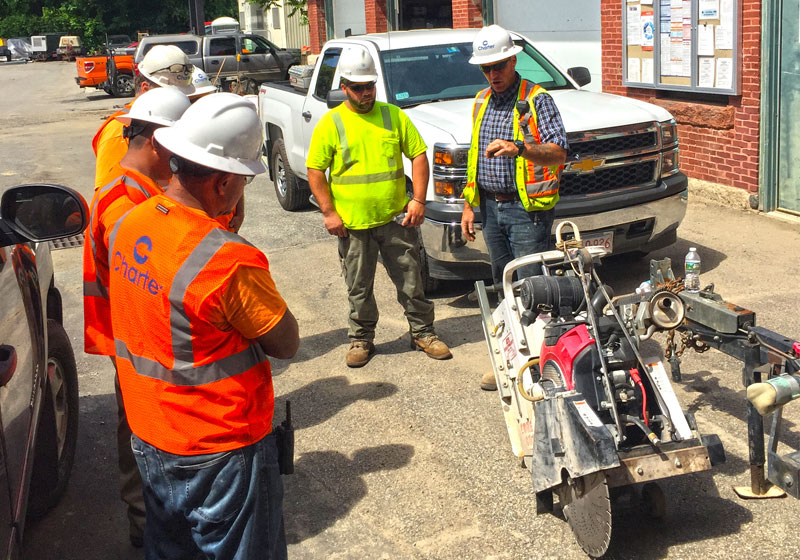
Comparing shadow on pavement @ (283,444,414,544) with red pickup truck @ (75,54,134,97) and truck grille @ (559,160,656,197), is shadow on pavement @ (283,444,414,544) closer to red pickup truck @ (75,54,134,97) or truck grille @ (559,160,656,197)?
truck grille @ (559,160,656,197)

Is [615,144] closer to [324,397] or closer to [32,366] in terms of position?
[324,397]

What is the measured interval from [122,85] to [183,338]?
3137 cm

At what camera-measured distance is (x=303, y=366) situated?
6289 millimetres

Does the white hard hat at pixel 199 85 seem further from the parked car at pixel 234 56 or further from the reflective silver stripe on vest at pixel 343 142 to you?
the parked car at pixel 234 56

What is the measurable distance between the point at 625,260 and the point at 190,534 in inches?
227

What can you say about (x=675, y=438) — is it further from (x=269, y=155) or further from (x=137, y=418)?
(x=269, y=155)

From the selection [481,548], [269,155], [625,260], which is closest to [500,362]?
[481,548]

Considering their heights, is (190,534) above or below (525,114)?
below

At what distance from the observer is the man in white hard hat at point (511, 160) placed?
17.0 ft

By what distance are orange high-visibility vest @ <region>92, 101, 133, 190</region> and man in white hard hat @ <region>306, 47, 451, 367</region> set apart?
1.51m

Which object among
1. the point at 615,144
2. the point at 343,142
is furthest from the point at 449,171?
the point at 615,144

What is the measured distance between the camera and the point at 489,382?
5.57 m

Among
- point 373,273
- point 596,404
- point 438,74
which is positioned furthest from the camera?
point 438,74

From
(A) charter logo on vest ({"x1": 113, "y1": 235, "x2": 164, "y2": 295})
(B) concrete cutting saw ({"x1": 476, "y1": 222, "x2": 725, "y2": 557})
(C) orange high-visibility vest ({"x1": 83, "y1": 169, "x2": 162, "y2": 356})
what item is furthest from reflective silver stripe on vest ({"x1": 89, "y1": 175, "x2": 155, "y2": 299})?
(B) concrete cutting saw ({"x1": 476, "y1": 222, "x2": 725, "y2": 557})
